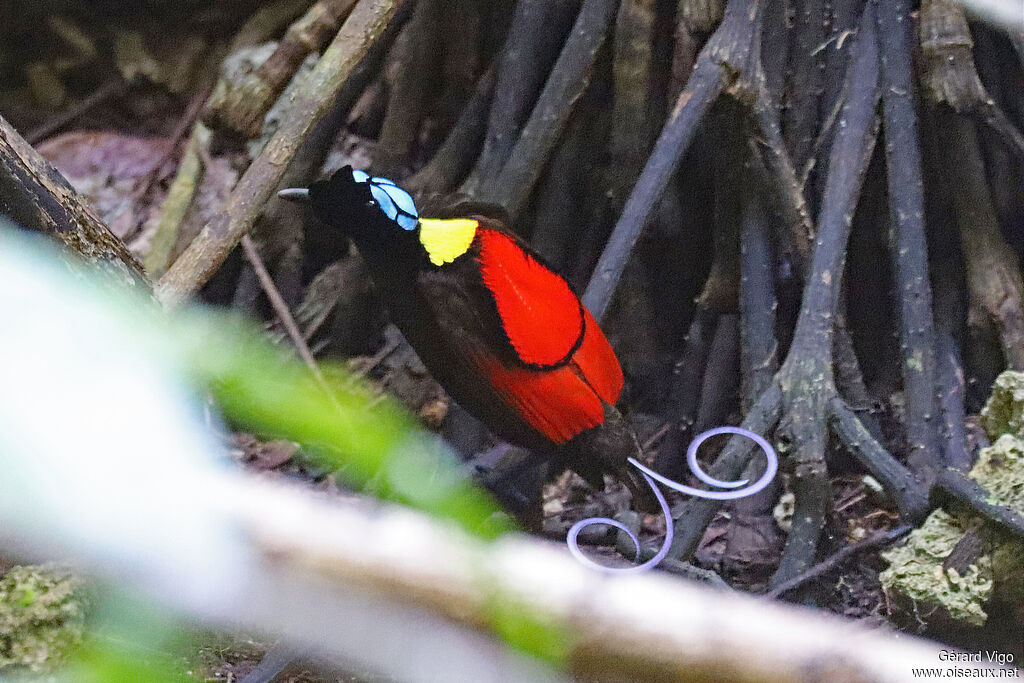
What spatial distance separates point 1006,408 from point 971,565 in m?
0.30

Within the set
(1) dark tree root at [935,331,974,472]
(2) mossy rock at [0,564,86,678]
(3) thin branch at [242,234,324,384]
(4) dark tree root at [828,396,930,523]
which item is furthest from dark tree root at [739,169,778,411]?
(2) mossy rock at [0,564,86,678]

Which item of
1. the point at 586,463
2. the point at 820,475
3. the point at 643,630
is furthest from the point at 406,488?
the point at 820,475

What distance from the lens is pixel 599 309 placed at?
5.14 ft

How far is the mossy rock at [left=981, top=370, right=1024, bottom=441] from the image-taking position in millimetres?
1393

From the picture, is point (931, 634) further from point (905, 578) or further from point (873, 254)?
point (873, 254)

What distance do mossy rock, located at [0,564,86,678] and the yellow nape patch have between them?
2.41ft

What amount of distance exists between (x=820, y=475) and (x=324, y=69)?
1.14 metres

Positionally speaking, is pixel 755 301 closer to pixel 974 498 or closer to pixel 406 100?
pixel 974 498

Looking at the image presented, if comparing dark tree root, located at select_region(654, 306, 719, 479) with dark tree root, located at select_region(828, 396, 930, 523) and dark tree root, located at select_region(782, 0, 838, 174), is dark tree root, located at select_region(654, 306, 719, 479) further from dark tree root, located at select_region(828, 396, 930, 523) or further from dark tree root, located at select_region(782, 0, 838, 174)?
dark tree root, located at select_region(782, 0, 838, 174)

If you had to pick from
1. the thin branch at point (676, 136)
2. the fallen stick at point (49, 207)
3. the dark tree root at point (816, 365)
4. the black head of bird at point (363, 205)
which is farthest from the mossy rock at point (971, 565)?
the fallen stick at point (49, 207)

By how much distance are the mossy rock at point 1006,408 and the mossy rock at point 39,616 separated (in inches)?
53.8

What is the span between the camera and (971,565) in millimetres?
1288

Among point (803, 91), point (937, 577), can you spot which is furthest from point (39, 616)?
point (803, 91)

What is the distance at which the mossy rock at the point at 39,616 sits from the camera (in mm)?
565
